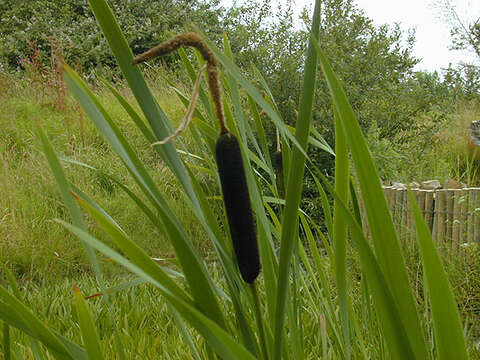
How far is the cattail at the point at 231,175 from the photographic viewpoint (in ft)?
1.17

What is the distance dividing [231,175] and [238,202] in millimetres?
26

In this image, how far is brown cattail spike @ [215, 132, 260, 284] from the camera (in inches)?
14.9

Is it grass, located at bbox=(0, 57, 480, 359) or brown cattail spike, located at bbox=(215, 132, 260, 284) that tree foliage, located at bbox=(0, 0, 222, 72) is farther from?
brown cattail spike, located at bbox=(215, 132, 260, 284)

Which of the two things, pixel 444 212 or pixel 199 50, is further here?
pixel 444 212

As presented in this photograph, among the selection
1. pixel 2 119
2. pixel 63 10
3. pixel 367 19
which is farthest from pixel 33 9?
pixel 367 19

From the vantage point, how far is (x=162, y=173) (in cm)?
484

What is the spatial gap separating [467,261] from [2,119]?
583cm

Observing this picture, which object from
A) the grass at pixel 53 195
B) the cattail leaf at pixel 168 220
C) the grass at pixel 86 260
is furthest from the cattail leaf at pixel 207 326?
the grass at pixel 53 195

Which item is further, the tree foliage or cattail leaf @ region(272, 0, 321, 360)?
the tree foliage

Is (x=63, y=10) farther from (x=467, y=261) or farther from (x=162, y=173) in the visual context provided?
(x=467, y=261)

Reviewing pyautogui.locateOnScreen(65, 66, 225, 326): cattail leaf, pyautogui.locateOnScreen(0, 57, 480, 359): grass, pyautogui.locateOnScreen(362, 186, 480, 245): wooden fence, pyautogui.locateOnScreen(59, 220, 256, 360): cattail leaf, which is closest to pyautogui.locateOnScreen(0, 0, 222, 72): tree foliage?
pyautogui.locateOnScreen(0, 57, 480, 359): grass

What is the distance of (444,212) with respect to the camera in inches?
131

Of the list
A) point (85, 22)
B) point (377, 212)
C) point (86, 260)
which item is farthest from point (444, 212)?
point (85, 22)

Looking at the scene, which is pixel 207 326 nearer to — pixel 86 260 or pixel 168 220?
pixel 168 220
